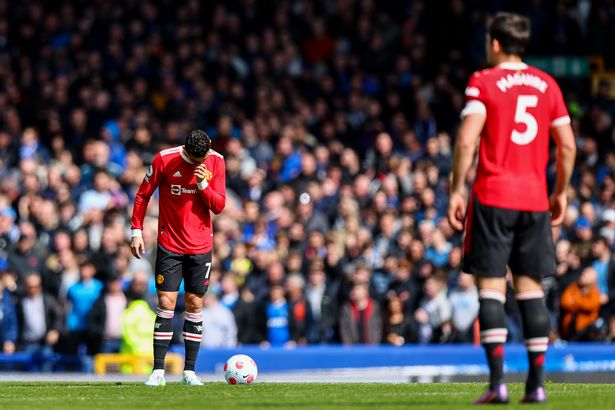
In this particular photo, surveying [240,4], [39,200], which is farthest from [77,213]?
[240,4]

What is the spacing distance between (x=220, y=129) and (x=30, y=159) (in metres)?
3.36

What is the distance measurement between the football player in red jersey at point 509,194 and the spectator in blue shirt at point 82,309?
1211 cm

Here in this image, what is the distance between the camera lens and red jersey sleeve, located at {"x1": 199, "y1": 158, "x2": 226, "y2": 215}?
42.9ft

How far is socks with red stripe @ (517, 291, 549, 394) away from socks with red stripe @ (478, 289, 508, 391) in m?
0.19

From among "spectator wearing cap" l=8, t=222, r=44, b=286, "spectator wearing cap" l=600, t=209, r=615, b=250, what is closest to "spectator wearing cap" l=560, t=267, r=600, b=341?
"spectator wearing cap" l=600, t=209, r=615, b=250

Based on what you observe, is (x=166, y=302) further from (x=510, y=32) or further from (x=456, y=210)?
(x=510, y=32)

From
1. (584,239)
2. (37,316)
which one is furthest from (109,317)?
(584,239)

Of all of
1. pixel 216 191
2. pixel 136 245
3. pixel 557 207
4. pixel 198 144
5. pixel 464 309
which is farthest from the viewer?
pixel 464 309

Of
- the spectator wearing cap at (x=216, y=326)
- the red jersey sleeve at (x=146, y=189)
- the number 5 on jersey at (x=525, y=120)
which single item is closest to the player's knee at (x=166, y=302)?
the red jersey sleeve at (x=146, y=189)

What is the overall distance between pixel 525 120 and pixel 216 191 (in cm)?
436

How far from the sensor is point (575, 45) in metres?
26.7

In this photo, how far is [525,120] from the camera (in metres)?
9.52

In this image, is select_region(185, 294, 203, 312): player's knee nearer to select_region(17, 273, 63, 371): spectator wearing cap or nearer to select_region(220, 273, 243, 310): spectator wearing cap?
select_region(220, 273, 243, 310): spectator wearing cap

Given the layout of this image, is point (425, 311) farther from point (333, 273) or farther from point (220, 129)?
point (220, 129)
